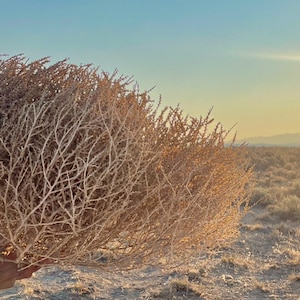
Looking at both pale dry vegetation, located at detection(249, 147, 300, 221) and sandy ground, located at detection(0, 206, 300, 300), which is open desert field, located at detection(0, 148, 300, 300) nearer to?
sandy ground, located at detection(0, 206, 300, 300)

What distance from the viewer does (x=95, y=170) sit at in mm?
3561

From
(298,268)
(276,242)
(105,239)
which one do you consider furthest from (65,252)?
(276,242)

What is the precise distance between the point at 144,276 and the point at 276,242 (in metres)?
4.23

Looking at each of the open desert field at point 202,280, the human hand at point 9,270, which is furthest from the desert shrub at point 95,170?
the open desert field at point 202,280

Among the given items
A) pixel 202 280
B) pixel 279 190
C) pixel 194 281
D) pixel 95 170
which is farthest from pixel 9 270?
pixel 279 190

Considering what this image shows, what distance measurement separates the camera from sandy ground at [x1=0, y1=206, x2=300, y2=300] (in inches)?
326

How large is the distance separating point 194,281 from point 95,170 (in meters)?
5.89

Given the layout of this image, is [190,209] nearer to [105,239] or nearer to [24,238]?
[105,239]

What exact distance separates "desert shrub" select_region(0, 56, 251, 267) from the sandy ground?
395cm

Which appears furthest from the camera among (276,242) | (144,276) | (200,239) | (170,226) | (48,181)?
(276,242)

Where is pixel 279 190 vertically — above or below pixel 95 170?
below

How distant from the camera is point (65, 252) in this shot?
400 cm

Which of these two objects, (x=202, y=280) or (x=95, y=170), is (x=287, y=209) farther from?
(x=95, y=170)

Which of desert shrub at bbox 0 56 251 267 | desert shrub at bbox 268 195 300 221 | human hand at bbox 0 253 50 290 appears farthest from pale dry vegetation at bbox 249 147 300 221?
human hand at bbox 0 253 50 290
